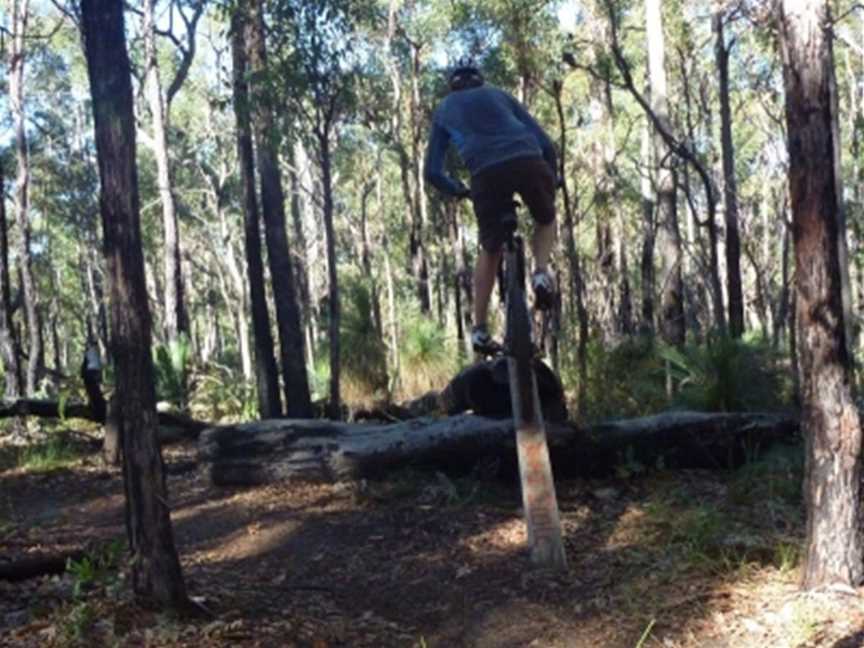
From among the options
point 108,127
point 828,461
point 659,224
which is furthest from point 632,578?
point 659,224

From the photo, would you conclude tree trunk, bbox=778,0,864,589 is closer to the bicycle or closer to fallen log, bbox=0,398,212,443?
the bicycle

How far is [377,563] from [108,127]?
2818 millimetres

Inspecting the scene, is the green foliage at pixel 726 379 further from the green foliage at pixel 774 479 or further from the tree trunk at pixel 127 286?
the tree trunk at pixel 127 286

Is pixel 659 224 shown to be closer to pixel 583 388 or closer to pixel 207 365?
pixel 583 388

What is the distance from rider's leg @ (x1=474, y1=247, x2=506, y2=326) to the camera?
5656mm

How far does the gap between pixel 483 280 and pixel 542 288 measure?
13.9 inches

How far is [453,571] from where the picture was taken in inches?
205

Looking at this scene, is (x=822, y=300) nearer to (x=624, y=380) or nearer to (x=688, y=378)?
(x=688, y=378)

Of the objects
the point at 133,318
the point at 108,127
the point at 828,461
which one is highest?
the point at 108,127

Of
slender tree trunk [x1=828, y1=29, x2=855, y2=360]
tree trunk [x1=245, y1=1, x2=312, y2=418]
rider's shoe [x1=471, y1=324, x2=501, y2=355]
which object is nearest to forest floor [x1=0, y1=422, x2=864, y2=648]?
rider's shoe [x1=471, y1=324, x2=501, y2=355]

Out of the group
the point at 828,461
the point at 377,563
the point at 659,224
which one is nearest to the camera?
the point at 828,461

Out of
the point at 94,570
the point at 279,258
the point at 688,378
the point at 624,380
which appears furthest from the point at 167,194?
the point at 94,570

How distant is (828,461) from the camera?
4.42 meters

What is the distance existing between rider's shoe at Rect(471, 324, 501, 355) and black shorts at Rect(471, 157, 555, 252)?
54cm
